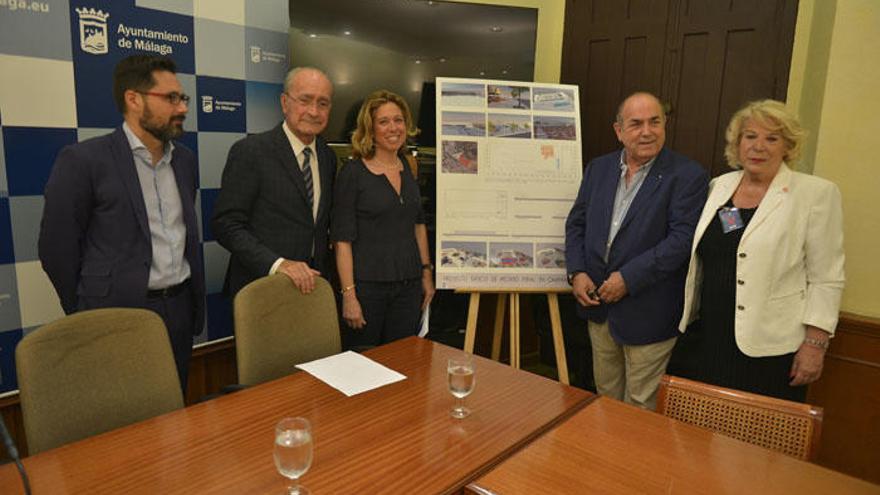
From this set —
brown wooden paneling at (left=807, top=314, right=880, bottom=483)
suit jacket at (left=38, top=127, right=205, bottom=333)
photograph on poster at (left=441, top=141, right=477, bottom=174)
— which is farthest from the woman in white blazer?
suit jacket at (left=38, top=127, right=205, bottom=333)

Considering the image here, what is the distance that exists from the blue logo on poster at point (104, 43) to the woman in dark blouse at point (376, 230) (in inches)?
41.2

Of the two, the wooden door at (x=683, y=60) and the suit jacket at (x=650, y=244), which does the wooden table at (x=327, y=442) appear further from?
the wooden door at (x=683, y=60)

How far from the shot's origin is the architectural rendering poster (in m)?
3.00

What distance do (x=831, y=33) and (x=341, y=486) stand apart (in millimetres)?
2934

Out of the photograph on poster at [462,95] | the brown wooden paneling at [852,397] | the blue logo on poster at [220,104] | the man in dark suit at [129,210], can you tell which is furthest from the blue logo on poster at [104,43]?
the brown wooden paneling at [852,397]

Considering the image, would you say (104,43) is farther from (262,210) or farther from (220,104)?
(262,210)

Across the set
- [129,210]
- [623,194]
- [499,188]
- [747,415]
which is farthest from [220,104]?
[747,415]

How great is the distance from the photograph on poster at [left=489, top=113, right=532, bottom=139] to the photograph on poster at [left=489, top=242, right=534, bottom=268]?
584 mm

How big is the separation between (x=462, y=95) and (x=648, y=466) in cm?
A: 223

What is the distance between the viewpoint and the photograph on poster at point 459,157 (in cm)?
300

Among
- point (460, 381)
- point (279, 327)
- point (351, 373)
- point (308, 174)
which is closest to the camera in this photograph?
point (460, 381)

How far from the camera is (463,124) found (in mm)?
3057

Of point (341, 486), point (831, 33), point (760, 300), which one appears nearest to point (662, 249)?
point (760, 300)

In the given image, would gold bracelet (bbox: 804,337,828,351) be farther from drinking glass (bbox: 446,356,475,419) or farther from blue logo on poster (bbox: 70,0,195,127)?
blue logo on poster (bbox: 70,0,195,127)
